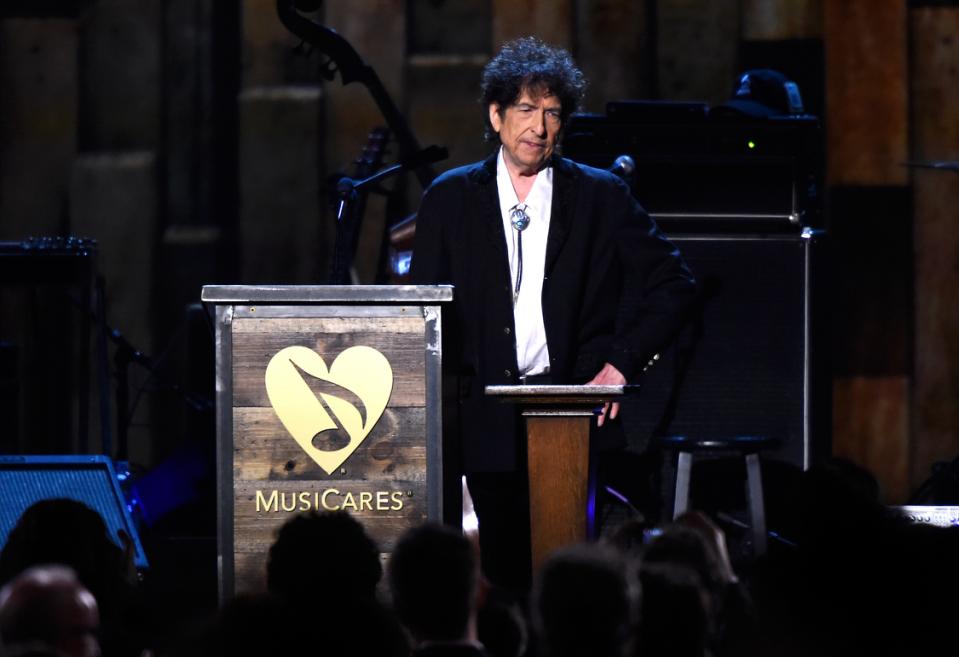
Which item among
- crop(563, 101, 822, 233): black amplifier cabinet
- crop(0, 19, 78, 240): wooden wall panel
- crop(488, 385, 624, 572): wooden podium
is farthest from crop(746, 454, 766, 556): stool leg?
crop(0, 19, 78, 240): wooden wall panel

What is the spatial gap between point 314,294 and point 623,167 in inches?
91.4

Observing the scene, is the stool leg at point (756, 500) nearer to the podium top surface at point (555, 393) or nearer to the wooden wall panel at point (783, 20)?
the podium top surface at point (555, 393)

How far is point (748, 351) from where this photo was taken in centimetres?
536

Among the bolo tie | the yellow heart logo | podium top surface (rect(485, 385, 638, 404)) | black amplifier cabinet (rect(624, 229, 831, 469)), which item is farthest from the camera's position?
black amplifier cabinet (rect(624, 229, 831, 469))

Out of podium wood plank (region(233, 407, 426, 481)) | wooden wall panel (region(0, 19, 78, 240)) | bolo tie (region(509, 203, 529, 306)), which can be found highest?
wooden wall panel (region(0, 19, 78, 240))

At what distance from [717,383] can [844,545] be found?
2.71 meters

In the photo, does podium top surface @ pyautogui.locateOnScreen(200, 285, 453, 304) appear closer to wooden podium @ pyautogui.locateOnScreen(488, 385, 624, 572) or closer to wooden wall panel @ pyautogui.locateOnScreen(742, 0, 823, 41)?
wooden podium @ pyautogui.locateOnScreen(488, 385, 624, 572)

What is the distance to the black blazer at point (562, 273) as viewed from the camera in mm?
3730

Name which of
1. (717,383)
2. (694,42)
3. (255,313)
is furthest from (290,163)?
(255,313)

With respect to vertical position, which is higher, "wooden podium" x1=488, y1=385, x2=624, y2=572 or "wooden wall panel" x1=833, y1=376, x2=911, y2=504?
"wooden podium" x1=488, y1=385, x2=624, y2=572

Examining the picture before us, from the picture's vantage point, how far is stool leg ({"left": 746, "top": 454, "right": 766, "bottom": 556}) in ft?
15.8

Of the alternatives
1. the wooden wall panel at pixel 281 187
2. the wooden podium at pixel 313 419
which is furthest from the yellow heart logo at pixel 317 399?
the wooden wall panel at pixel 281 187

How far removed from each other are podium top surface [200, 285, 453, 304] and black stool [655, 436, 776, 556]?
1.99 m

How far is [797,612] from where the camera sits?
8.25ft
